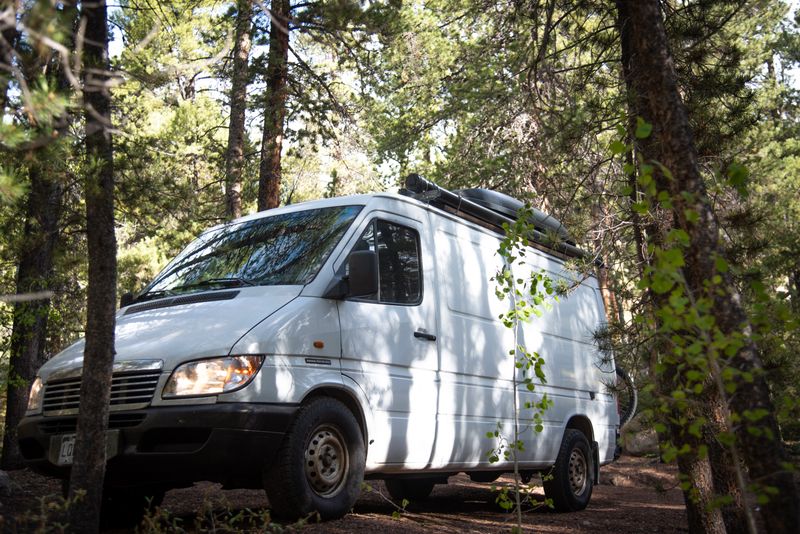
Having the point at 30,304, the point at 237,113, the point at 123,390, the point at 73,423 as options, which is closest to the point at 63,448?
the point at 73,423

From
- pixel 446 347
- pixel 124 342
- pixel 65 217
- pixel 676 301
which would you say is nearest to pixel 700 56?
pixel 446 347

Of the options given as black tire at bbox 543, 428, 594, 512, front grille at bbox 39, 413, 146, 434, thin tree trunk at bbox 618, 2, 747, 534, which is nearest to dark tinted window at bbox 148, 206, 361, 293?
front grille at bbox 39, 413, 146, 434

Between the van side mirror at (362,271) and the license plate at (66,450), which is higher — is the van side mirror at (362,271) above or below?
above

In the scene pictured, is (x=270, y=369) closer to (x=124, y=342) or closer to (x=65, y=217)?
(x=124, y=342)

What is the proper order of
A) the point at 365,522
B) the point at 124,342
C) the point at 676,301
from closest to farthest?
1. the point at 676,301
2. the point at 124,342
3. the point at 365,522

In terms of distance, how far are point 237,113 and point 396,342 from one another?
8.78 meters

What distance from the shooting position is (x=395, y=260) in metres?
6.62

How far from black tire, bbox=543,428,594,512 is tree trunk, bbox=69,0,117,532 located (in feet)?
15.9

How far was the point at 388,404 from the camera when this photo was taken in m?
6.18

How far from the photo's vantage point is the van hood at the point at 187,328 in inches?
205

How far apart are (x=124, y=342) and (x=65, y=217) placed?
16.0ft

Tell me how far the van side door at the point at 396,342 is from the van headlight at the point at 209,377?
895 mm

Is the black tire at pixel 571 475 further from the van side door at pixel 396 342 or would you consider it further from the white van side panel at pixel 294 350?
the white van side panel at pixel 294 350

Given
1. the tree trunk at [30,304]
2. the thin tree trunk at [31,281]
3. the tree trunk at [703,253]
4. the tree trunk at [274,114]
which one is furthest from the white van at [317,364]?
the tree trunk at [274,114]
